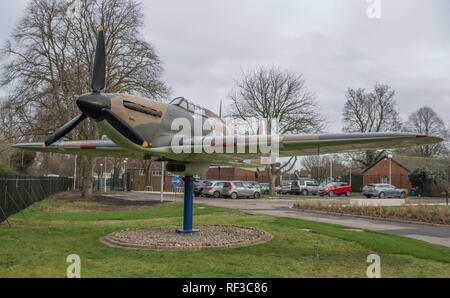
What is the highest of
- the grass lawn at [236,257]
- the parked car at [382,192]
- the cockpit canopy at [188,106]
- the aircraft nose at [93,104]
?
the cockpit canopy at [188,106]

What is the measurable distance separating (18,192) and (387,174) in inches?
1786

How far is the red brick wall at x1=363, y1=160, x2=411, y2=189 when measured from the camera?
148 feet

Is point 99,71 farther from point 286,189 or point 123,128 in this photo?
point 286,189

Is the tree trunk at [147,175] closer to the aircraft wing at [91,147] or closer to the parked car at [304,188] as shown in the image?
the parked car at [304,188]

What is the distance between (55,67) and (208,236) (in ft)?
74.4

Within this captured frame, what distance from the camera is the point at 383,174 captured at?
156 ft

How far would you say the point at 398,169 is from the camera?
153ft

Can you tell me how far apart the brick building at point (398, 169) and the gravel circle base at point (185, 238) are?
40815mm

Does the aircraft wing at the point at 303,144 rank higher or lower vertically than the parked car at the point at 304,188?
higher

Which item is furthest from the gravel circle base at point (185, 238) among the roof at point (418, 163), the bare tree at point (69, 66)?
the roof at point (418, 163)

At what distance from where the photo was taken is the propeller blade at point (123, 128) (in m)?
7.67

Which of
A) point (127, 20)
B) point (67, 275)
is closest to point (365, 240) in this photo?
point (67, 275)

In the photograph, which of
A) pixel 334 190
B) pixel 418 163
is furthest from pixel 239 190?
pixel 418 163

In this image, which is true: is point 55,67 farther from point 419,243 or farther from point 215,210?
point 419,243
